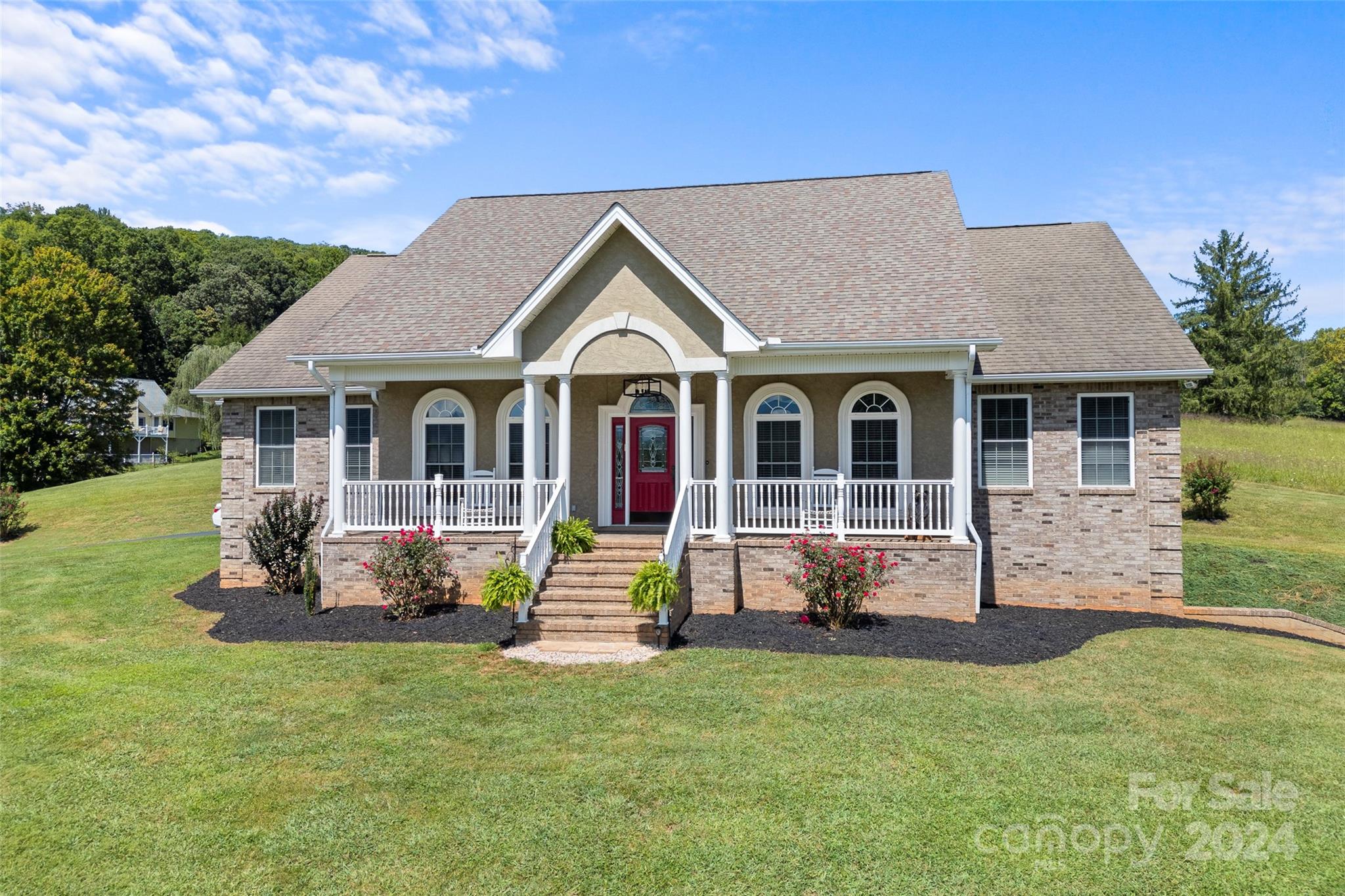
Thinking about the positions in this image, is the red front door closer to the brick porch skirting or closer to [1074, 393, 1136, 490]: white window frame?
the brick porch skirting

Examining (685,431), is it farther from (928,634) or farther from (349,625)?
(349,625)

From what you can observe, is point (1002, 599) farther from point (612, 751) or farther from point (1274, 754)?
point (612, 751)

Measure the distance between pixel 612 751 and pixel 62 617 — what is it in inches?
461

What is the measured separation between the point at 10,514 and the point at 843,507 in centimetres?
2911

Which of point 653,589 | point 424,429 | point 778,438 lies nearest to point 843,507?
point 778,438

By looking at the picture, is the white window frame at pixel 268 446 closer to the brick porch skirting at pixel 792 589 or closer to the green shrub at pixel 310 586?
the green shrub at pixel 310 586

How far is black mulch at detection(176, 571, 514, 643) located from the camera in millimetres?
10797

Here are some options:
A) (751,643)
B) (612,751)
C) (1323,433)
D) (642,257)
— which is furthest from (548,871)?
(1323,433)

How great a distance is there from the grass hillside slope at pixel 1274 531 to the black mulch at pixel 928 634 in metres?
5.04

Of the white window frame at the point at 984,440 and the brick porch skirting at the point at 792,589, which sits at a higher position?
the white window frame at the point at 984,440

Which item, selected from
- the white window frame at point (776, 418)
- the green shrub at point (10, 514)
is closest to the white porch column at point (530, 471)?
the white window frame at point (776, 418)

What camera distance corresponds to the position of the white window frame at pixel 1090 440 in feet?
42.3

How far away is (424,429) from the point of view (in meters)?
14.8

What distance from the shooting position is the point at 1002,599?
13133 millimetres
